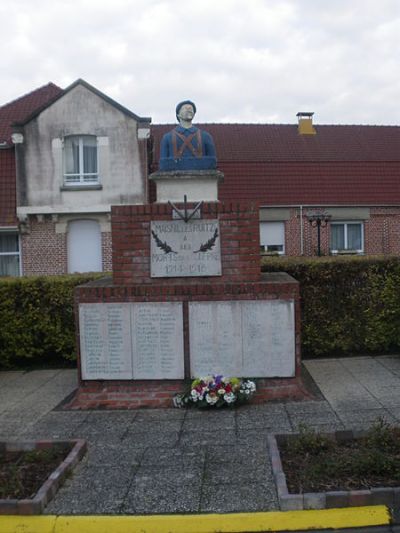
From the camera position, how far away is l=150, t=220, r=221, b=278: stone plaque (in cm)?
621

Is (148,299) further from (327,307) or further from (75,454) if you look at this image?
(327,307)

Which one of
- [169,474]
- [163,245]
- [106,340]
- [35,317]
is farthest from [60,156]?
[169,474]

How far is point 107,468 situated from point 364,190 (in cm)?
1771

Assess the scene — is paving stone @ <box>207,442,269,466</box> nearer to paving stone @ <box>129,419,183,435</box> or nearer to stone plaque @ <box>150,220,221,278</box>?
paving stone @ <box>129,419,183,435</box>

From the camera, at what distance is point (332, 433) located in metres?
4.52

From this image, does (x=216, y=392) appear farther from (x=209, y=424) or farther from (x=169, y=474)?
(x=169, y=474)

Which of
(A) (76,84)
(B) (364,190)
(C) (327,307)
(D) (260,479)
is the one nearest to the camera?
(D) (260,479)

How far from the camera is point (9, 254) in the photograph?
18.9m

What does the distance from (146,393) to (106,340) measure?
81cm

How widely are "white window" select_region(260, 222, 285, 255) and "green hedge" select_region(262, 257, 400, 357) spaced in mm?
10984

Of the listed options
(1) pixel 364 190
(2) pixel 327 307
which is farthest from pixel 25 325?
(1) pixel 364 190

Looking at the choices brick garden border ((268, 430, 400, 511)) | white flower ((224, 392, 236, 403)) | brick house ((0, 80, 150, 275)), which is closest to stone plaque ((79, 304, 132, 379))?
white flower ((224, 392, 236, 403))

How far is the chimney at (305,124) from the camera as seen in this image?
23.6 m

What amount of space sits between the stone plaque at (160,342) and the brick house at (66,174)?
12300mm
